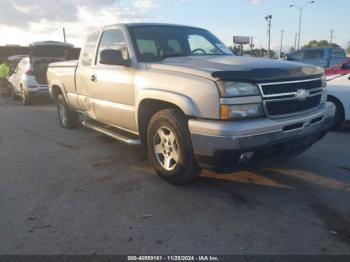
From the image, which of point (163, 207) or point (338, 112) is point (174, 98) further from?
point (338, 112)

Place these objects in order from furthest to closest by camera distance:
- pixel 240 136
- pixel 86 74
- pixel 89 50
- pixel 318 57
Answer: pixel 318 57 < pixel 89 50 < pixel 86 74 < pixel 240 136

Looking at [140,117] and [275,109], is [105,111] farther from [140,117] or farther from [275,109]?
[275,109]

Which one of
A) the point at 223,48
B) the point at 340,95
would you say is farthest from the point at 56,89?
the point at 340,95

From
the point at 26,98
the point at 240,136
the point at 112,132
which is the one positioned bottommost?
the point at 26,98

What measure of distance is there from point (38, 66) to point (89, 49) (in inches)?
253

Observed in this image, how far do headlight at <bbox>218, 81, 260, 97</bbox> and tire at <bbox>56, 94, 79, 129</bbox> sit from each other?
15.7ft

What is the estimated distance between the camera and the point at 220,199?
396 centimetres

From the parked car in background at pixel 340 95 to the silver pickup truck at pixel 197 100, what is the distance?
271 centimetres

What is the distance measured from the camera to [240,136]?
3.42m

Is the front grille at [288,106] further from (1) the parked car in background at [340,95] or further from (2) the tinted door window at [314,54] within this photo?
(2) the tinted door window at [314,54]

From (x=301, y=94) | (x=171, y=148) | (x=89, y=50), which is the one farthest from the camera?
(x=89, y=50)

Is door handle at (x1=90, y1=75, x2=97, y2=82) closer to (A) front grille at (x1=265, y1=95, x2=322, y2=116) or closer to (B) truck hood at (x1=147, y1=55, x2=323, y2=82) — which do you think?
(B) truck hood at (x1=147, y1=55, x2=323, y2=82)

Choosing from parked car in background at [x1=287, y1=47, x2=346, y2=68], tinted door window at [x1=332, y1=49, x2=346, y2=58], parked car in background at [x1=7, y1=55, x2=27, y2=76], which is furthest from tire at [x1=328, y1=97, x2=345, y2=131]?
parked car in background at [x1=7, y1=55, x2=27, y2=76]

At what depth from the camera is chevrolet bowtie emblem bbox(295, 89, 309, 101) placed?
390 centimetres
